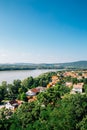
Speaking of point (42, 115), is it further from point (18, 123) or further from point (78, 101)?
point (78, 101)

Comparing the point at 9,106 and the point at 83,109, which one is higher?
the point at 83,109

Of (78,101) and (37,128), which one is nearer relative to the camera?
(37,128)

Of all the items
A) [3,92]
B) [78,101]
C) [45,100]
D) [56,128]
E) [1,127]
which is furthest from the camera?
[3,92]

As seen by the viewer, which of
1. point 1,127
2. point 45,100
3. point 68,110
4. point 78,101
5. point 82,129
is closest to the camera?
point 82,129

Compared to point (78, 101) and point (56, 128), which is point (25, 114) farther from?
point (78, 101)

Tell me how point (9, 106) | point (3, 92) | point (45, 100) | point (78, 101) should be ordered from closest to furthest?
point (78, 101) → point (45, 100) → point (9, 106) → point (3, 92)

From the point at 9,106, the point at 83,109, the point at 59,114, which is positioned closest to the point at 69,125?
the point at 59,114

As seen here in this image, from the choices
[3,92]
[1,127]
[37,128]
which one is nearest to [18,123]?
[1,127]

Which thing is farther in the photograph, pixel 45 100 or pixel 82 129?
pixel 45 100

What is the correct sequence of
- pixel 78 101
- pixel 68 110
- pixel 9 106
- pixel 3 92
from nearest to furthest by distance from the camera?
pixel 68 110 < pixel 78 101 < pixel 9 106 < pixel 3 92
